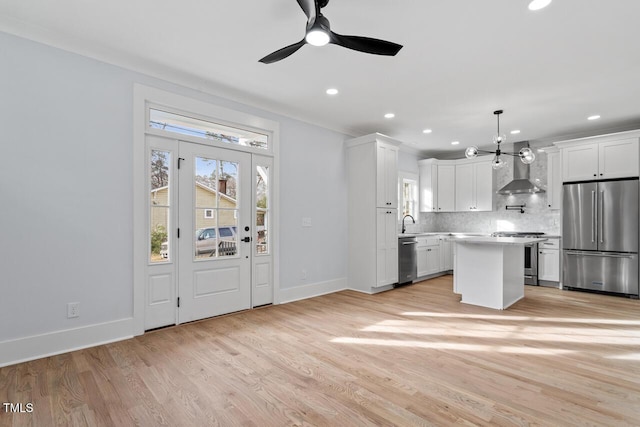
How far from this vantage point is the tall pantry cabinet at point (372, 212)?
5.28 m

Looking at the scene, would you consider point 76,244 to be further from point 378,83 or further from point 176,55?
point 378,83

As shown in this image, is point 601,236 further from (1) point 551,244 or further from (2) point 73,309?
(2) point 73,309

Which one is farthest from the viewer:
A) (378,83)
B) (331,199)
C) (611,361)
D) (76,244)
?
(331,199)

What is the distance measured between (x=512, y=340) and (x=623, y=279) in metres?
3.28

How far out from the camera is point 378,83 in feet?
12.4

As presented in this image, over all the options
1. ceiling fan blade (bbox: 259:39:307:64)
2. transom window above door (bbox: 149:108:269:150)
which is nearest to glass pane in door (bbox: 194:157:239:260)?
transom window above door (bbox: 149:108:269:150)

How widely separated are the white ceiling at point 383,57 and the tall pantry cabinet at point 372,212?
0.87m

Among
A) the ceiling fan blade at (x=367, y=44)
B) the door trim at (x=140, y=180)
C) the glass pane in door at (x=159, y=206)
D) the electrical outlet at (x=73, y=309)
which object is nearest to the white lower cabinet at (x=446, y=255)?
the ceiling fan blade at (x=367, y=44)

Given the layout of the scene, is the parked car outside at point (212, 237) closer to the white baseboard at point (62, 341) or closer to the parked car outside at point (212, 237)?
the parked car outside at point (212, 237)

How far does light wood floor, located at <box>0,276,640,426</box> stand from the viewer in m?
1.99

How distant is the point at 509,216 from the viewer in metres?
6.70

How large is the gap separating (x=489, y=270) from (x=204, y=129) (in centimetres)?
409

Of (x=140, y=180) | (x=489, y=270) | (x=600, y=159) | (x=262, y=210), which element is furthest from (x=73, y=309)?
(x=600, y=159)

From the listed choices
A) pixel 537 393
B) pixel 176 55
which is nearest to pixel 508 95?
pixel 537 393
